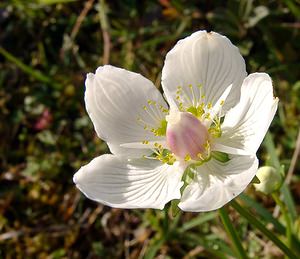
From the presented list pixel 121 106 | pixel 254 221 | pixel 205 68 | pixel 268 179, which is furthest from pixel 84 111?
pixel 254 221

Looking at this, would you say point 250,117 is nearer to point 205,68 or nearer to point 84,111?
point 205,68

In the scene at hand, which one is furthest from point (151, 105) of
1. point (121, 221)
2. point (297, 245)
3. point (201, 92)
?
point (121, 221)

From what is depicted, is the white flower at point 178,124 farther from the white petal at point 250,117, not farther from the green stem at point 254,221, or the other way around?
the green stem at point 254,221

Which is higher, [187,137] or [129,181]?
[187,137]

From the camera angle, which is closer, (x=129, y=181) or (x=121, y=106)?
(x=129, y=181)

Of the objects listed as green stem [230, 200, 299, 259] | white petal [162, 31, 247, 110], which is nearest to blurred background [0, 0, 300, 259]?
green stem [230, 200, 299, 259]

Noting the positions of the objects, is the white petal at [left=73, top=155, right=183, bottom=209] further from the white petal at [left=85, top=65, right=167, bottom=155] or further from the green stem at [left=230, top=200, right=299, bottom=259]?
the green stem at [left=230, top=200, right=299, bottom=259]

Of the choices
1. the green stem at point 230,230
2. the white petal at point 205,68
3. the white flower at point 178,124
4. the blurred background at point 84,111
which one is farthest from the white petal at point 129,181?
the blurred background at point 84,111
